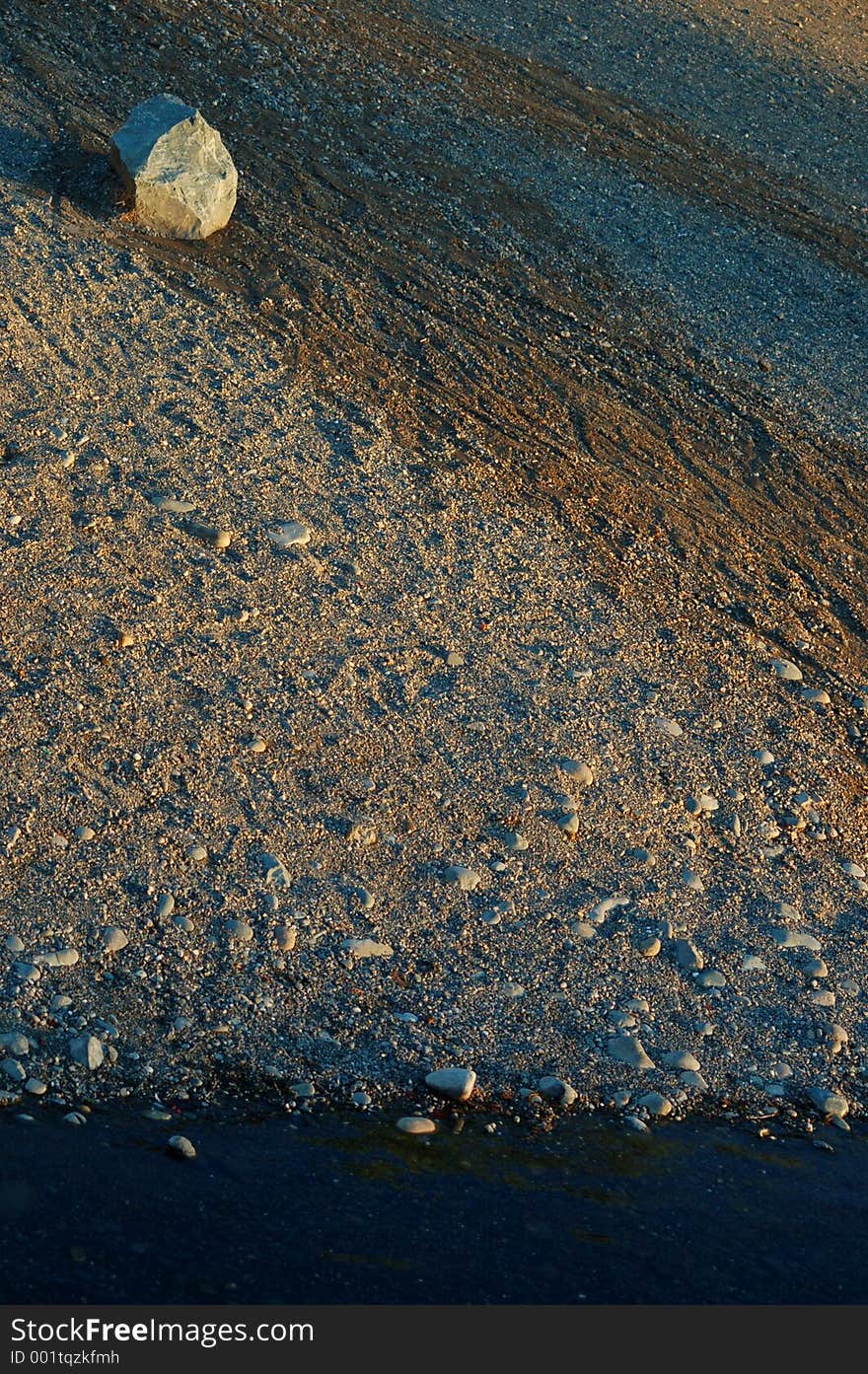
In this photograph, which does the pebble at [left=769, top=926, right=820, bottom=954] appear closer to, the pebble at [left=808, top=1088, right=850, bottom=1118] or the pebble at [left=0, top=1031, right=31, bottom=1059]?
the pebble at [left=808, top=1088, right=850, bottom=1118]

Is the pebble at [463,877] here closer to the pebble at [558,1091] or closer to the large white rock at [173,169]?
the pebble at [558,1091]

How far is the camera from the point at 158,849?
5.69 meters

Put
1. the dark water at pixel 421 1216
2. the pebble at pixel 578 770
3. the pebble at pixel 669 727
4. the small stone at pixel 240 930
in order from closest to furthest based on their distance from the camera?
the dark water at pixel 421 1216 < the small stone at pixel 240 930 < the pebble at pixel 578 770 < the pebble at pixel 669 727

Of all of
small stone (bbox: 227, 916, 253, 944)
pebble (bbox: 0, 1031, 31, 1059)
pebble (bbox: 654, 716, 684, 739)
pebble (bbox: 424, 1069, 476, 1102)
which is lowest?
pebble (bbox: 0, 1031, 31, 1059)

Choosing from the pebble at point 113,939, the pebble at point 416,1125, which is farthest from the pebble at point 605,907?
the pebble at point 113,939

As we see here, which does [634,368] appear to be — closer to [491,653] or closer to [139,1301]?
[491,653]

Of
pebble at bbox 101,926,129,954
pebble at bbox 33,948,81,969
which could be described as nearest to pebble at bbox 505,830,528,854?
pebble at bbox 101,926,129,954

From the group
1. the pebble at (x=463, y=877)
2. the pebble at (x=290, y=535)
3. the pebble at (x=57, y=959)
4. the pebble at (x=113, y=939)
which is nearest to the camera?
the pebble at (x=57, y=959)

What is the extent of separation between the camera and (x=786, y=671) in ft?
25.1

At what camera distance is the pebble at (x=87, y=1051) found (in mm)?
4797

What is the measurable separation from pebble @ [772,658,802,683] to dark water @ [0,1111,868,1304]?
3.20 metres

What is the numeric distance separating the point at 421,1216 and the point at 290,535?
13.9 feet

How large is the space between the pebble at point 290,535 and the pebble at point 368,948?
286 cm

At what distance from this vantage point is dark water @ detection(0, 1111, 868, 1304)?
4.22 metres
